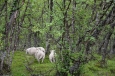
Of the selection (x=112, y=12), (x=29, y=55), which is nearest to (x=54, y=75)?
(x=112, y=12)

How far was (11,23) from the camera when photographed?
1570cm

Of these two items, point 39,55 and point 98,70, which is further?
point 39,55

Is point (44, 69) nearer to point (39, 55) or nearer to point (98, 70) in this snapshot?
point (39, 55)

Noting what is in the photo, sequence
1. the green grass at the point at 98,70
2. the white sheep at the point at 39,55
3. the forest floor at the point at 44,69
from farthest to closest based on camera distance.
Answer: the white sheep at the point at 39,55, the green grass at the point at 98,70, the forest floor at the point at 44,69

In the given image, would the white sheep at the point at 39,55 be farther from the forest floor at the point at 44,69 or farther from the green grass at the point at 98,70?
the green grass at the point at 98,70

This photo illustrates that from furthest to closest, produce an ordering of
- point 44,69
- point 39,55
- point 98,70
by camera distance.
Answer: point 39,55 < point 98,70 < point 44,69

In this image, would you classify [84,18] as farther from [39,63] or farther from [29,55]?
[29,55]

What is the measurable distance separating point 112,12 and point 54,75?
6385mm

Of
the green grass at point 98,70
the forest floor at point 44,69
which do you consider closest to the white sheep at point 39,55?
the forest floor at point 44,69

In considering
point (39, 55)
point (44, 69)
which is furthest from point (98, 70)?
point (39, 55)

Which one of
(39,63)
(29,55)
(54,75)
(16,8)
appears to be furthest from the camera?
(29,55)

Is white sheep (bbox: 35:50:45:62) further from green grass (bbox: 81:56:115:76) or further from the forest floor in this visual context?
green grass (bbox: 81:56:115:76)

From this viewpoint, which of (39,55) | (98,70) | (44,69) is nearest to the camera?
(44,69)

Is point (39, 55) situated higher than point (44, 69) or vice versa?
point (39, 55)
